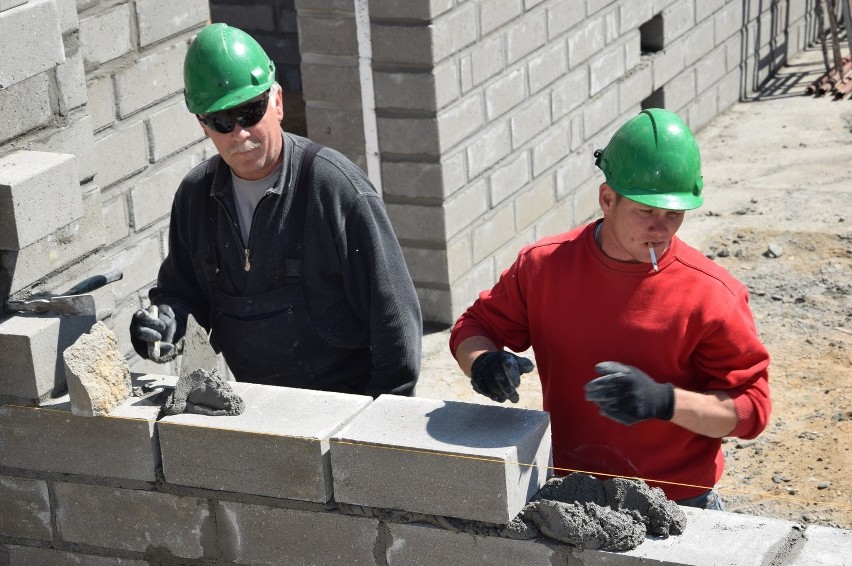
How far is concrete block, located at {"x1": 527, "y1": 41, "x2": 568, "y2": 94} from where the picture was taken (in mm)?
7633

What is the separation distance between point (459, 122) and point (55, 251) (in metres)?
3.47

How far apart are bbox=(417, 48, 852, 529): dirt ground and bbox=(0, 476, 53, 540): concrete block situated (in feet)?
7.24

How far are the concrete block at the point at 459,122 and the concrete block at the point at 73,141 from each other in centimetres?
296

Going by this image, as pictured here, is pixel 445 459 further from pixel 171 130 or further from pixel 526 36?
pixel 526 36

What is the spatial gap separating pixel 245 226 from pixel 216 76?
0.47m

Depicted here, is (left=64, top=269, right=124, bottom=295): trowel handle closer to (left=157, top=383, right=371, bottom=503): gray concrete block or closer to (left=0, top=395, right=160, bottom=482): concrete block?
(left=0, top=395, right=160, bottom=482): concrete block

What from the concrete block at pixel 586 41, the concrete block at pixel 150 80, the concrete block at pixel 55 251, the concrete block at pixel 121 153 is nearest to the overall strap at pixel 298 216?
the concrete block at pixel 55 251

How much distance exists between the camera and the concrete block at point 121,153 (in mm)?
4852

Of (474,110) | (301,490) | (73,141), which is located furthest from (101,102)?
(474,110)

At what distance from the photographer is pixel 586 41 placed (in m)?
8.27

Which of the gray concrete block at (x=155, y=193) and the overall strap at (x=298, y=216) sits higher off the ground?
the overall strap at (x=298, y=216)

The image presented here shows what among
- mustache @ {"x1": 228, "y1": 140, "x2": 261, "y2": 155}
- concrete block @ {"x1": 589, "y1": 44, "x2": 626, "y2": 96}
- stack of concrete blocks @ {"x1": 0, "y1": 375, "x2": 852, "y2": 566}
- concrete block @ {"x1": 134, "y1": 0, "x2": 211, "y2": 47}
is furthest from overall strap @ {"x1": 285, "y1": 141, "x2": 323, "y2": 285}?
concrete block @ {"x1": 589, "y1": 44, "x2": 626, "y2": 96}

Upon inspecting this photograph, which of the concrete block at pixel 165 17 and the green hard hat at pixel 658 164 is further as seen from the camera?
the concrete block at pixel 165 17

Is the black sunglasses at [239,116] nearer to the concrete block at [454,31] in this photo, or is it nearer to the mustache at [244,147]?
the mustache at [244,147]
